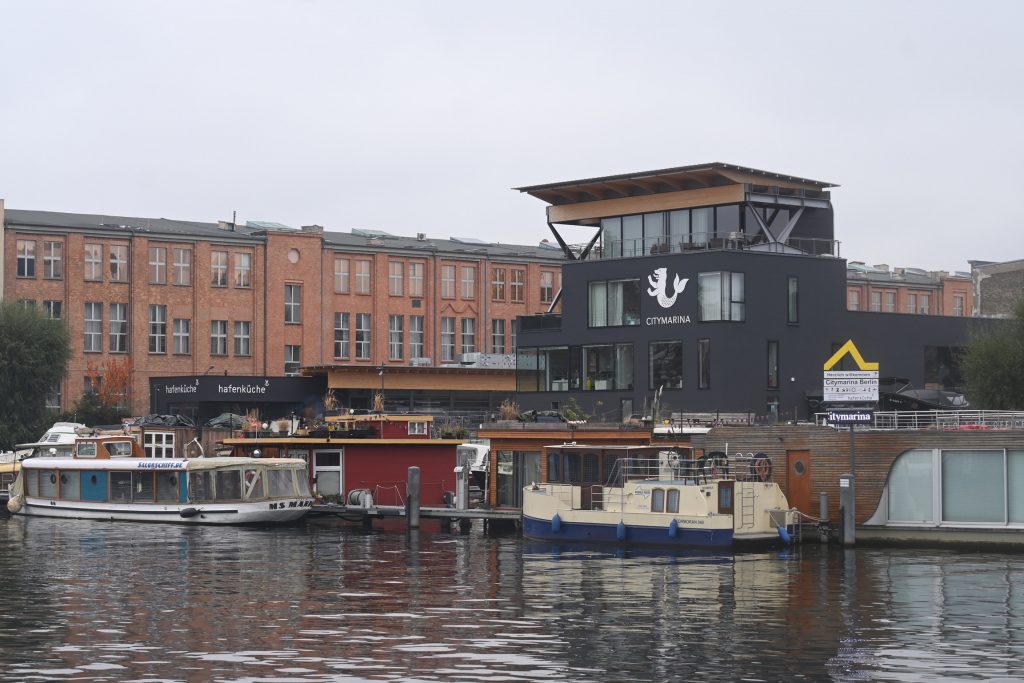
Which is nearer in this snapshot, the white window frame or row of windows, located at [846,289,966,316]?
the white window frame

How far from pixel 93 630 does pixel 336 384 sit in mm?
67416

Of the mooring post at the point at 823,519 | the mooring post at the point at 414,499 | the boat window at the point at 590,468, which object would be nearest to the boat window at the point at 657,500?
the boat window at the point at 590,468

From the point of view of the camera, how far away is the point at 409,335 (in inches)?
4683

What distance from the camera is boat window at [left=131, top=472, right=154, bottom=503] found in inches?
2773

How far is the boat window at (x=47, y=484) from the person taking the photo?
74.2 metres

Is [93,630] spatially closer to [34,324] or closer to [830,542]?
[830,542]

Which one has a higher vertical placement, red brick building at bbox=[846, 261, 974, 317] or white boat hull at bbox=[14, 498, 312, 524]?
red brick building at bbox=[846, 261, 974, 317]

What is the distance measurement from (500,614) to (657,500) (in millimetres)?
18298

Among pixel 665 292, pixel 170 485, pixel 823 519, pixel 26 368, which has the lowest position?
pixel 823 519

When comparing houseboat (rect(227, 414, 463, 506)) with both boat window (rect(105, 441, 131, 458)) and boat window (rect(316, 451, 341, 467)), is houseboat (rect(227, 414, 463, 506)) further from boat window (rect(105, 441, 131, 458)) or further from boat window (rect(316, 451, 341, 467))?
boat window (rect(105, 441, 131, 458))

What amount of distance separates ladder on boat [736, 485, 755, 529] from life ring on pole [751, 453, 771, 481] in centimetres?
284

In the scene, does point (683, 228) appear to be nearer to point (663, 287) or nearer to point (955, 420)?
point (663, 287)

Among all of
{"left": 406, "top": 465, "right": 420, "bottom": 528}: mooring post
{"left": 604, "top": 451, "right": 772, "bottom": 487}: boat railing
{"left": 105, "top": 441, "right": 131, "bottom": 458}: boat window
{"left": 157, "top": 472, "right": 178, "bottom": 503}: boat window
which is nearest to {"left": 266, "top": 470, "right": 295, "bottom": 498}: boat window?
{"left": 157, "top": 472, "right": 178, "bottom": 503}: boat window

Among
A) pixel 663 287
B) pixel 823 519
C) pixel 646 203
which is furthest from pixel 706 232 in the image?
pixel 823 519
